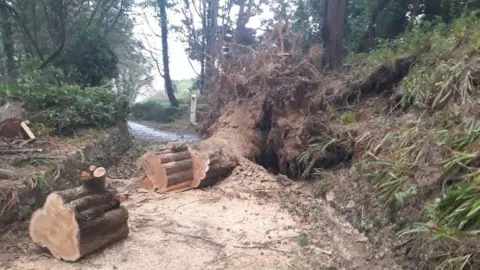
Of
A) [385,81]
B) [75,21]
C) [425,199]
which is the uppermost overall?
[75,21]

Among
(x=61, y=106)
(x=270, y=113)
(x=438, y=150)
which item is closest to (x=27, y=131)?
(x=61, y=106)

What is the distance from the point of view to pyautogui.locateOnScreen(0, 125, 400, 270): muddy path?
2.58 m

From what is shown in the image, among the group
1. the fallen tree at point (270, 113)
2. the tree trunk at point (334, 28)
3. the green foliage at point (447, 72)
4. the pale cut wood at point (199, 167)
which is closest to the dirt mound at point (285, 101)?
the fallen tree at point (270, 113)

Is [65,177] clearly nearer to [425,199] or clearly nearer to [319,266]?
[319,266]

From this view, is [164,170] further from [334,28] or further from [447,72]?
[334,28]

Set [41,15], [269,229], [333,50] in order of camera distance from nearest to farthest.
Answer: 1. [269,229]
2. [333,50]
3. [41,15]

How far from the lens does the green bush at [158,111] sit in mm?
14305

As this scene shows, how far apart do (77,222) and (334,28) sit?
6.75m

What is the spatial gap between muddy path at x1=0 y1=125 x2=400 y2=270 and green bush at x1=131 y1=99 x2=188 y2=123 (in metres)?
10.2

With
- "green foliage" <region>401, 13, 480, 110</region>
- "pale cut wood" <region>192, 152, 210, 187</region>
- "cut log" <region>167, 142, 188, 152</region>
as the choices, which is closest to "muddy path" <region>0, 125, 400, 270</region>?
"pale cut wood" <region>192, 152, 210, 187</region>

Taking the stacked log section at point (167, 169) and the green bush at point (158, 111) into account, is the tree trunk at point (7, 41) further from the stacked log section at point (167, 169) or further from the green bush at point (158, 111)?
the stacked log section at point (167, 169)

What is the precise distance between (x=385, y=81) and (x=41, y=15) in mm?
9830

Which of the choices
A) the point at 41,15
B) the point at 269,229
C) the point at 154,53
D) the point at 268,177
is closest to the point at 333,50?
the point at 268,177

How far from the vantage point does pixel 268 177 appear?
15.4ft
